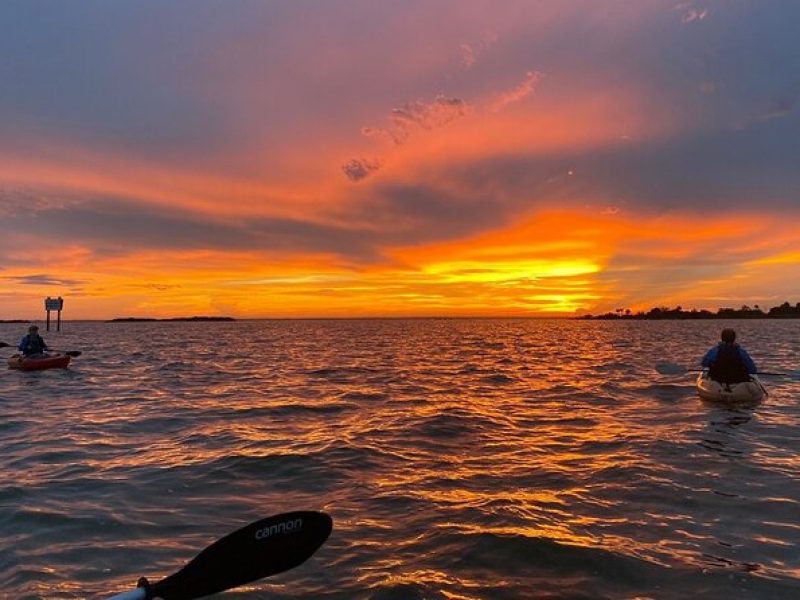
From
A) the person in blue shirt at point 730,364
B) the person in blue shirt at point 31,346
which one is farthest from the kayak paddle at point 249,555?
the person in blue shirt at point 31,346

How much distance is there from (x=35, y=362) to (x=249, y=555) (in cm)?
3065

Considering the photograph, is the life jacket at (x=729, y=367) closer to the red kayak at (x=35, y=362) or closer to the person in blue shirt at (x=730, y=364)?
the person in blue shirt at (x=730, y=364)

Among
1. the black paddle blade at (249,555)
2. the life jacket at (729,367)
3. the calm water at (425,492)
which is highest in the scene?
the life jacket at (729,367)

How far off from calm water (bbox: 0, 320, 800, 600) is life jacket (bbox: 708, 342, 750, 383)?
113 cm

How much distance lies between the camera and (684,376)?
26.5 meters

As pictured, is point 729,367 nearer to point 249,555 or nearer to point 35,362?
point 249,555

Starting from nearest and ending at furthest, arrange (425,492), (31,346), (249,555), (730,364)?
1. (249,555)
2. (425,492)
3. (730,364)
4. (31,346)

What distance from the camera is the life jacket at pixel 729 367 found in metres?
18.0

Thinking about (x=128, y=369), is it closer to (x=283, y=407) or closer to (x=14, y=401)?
(x=14, y=401)

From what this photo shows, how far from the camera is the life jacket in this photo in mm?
17953

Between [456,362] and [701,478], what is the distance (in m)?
27.6

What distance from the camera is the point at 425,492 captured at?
9.49 metres

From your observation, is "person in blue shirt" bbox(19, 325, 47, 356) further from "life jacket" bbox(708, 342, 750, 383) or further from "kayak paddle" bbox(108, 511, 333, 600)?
"life jacket" bbox(708, 342, 750, 383)

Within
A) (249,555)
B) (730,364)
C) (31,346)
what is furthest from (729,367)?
(31,346)
